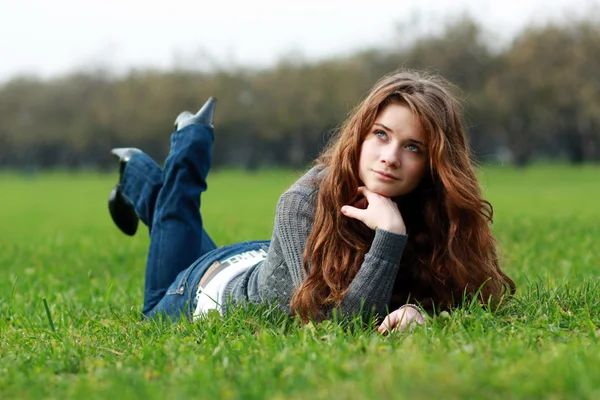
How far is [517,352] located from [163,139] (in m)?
58.1

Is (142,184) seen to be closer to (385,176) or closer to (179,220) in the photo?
(179,220)

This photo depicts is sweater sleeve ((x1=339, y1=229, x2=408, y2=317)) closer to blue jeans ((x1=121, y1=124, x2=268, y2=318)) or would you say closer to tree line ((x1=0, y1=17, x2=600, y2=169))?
blue jeans ((x1=121, y1=124, x2=268, y2=318))

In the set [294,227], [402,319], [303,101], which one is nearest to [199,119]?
[294,227]

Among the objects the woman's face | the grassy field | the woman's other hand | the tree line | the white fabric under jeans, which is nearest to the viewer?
the grassy field

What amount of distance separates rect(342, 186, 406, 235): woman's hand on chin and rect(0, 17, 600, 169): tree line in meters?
29.8

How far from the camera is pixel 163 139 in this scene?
194 feet

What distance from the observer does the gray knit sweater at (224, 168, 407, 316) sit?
3.31 m

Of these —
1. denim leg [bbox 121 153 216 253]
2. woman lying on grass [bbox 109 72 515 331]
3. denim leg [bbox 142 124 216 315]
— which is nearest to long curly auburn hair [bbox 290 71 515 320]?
woman lying on grass [bbox 109 72 515 331]

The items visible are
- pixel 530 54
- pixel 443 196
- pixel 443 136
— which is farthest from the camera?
pixel 530 54

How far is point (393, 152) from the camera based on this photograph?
339 centimetres

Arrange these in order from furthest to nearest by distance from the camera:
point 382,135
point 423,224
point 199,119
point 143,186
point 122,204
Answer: point 122,204 < point 143,186 < point 199,119 < point 423,224 < point 382,135

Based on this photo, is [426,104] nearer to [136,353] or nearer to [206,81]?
[136,353]

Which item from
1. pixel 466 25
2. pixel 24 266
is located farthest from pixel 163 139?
pixel 24 266

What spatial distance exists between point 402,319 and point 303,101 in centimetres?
4895
